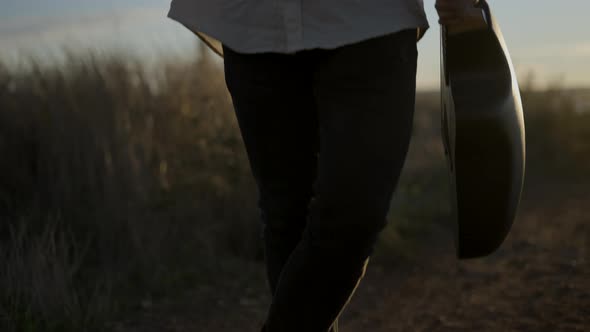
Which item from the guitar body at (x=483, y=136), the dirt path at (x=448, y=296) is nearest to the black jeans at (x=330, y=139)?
the guitar body at (x=483, y=136)

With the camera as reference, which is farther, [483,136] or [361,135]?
[483,136]

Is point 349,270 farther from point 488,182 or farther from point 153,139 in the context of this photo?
point 153,139

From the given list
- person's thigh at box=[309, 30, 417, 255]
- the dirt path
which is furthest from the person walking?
the dirt path

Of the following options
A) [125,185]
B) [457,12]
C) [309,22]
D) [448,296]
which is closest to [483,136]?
[457,12]

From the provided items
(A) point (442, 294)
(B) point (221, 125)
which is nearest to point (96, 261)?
(B) point (221, 125)

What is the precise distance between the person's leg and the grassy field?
1434mm

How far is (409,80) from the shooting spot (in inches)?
59.1

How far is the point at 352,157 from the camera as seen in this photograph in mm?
1424

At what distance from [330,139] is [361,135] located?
65 millimetres

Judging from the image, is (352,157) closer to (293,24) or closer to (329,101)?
(329,101)

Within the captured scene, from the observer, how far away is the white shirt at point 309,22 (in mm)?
1463

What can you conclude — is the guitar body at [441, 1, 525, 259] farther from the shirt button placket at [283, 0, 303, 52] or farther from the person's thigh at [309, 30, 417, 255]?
the shirt button placket at [283, 0, 303, 52]

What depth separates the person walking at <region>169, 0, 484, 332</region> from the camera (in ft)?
4.71

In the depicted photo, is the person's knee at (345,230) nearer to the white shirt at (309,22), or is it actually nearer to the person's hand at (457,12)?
the white shirt at (309,22)
